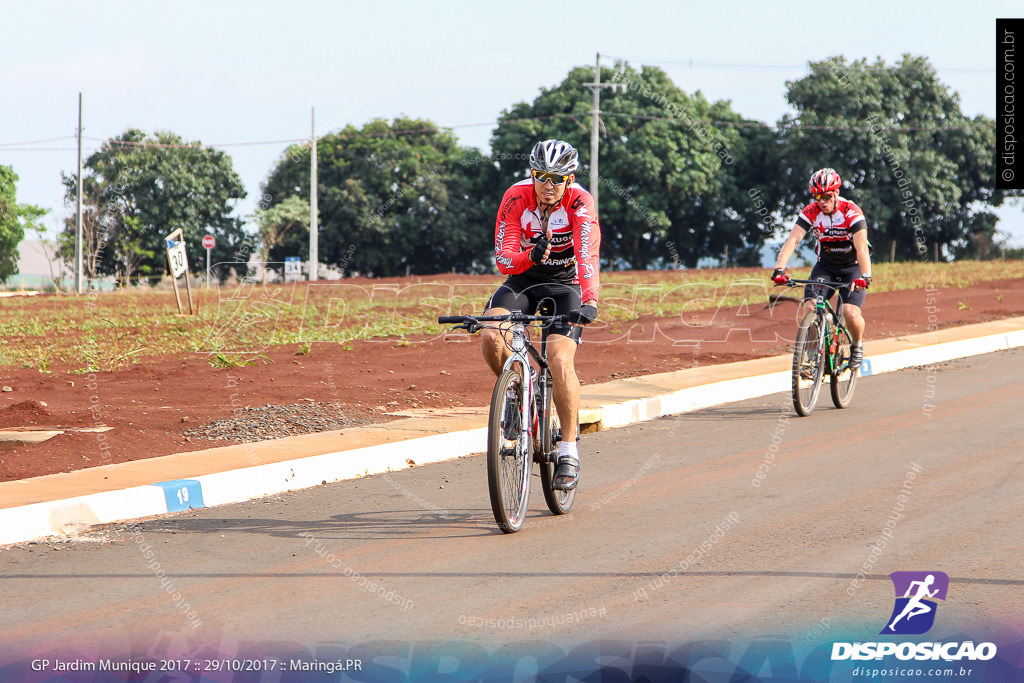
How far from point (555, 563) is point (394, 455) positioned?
3316mm

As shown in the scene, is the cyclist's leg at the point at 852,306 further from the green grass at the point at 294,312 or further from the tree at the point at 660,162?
the tree at the point at 660,162

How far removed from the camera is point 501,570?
5.39 meters

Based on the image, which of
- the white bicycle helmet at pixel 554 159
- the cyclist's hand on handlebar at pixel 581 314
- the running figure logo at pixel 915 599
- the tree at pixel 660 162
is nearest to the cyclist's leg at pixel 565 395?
the cyclist's hand on handlebar at pixel 581 314

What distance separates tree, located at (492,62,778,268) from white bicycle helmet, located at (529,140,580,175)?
4266 cm

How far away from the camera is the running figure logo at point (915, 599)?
177 inches

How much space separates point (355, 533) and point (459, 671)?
240cm

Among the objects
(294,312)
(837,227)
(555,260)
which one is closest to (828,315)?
(837,227)

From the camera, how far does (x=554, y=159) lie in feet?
20.8

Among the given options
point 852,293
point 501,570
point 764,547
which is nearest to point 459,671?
point 501,570

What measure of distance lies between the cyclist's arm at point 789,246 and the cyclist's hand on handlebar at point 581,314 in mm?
4764

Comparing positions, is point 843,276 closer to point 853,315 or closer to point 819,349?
point 853,315

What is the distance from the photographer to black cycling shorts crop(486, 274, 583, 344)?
6.70m

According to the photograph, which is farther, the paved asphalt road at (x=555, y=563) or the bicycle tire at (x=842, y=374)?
the bicycle tire at (x=842, y=374)

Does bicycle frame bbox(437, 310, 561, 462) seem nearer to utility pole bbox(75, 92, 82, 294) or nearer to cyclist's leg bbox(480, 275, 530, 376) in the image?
cyclist's leg bbox(480, 275, 530, 376)
